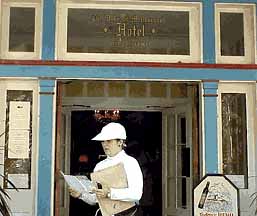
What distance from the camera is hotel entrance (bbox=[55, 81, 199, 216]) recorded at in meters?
6.11

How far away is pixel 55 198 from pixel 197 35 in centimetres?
184

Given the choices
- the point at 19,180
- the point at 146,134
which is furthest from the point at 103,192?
the point at 146,134

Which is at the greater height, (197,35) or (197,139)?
(197,35)

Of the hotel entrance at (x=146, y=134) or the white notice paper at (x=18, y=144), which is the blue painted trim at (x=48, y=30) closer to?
the hotel entrance at (x=146, y=134)

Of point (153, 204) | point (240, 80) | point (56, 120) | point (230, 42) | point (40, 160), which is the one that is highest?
point (230, 42)

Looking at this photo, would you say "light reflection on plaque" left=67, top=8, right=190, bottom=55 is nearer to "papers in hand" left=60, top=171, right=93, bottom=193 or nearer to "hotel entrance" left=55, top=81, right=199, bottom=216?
"hotel entrance" left=55, top=81, right=199, bottom=216

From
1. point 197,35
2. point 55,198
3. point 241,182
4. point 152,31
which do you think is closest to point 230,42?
point 197,35

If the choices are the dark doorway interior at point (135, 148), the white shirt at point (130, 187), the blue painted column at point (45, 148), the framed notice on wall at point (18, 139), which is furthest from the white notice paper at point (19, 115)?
the dark doorway interior at point (135, 148)

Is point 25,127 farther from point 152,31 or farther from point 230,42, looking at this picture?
point 230,42

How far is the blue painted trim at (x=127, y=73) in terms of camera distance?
4938mm

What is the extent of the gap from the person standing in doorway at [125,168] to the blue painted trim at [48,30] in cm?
159

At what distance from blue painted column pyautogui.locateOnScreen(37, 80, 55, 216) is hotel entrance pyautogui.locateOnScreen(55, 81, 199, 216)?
93 mm

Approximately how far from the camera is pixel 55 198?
15.9 ft

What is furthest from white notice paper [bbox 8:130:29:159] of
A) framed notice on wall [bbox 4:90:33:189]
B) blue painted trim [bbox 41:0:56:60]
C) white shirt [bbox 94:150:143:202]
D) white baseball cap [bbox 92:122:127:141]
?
white shirt [bbox 94:150:143:202]
